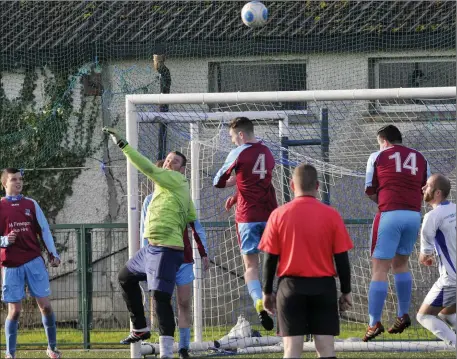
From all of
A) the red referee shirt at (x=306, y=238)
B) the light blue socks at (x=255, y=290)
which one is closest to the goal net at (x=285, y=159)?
the light blue socks at (x=255, y=290)

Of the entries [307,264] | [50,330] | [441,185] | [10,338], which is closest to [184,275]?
[50,330]

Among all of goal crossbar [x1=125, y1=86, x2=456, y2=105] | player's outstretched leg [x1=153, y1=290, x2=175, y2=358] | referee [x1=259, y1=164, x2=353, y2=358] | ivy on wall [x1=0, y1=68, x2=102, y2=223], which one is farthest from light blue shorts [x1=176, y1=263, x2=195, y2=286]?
ivy on wall [x1=0, y1=68, x2=102, y2=223]

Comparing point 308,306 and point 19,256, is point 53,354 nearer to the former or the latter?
point 19,256

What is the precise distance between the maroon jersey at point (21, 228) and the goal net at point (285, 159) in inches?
39.8

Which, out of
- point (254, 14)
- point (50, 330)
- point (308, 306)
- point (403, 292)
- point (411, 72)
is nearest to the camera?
point (308, 306)

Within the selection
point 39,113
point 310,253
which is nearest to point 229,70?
point 39,113

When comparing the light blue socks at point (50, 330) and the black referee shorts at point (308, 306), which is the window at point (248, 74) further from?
the black referee shorts at point (308, 306)

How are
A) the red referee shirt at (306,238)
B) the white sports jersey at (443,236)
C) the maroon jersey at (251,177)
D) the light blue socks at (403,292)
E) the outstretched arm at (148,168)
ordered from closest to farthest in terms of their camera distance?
the red referee shirt at (306,238)
the white sports jersey at (443,236)
the outstretched arm at (148,168)
the maroon jersey at (251,177)
the light blue socks at (403,292)

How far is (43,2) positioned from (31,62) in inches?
43.2

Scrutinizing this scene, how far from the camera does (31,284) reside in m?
11.9

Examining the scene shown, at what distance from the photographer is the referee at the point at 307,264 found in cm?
851

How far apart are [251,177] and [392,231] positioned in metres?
1.43

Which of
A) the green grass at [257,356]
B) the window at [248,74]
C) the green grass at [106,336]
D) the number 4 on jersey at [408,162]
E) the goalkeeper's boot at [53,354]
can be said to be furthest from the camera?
the window at [248,74]

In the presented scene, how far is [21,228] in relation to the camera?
1184 cm
